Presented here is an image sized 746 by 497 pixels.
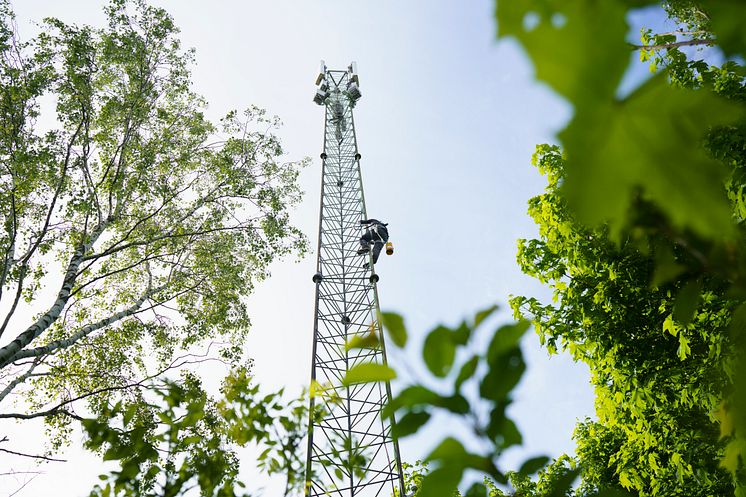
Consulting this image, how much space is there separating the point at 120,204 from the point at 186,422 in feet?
24.0

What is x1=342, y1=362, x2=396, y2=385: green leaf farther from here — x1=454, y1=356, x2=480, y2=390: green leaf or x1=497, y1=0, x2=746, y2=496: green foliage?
x1=497, y1=0, x2=746, y2=496: green foliage

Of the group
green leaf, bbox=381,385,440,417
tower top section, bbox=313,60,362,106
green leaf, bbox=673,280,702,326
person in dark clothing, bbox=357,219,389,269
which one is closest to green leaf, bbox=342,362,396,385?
green leaf, bbox=381,385,440,417

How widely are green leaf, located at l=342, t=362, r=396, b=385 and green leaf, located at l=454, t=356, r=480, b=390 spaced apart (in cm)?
7

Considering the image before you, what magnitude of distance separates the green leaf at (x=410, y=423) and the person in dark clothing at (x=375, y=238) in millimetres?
8426

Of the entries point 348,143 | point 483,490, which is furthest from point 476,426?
point 348,143

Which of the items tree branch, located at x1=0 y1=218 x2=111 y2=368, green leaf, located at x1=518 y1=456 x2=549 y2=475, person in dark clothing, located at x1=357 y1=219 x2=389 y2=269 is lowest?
green leaf, located at x1=518 y1=456 x2=549 y2=475

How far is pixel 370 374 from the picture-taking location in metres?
0.45

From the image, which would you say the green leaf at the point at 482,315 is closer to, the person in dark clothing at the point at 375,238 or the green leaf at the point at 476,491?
the green leaf at the point at 476,491

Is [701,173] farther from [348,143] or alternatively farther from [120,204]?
[348,143]

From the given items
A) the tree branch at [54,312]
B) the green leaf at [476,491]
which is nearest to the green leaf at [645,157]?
the green leaf at [476,491]

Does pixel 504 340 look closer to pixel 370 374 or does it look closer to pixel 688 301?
pixel 370 374

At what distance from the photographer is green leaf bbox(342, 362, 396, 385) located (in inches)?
17.5

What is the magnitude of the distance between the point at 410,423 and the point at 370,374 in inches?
3.3

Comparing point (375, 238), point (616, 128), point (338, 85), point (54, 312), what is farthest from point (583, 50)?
point (338, 85)
